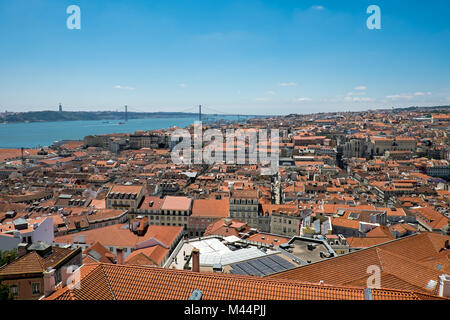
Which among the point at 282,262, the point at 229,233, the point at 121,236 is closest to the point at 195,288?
the point at 282,262

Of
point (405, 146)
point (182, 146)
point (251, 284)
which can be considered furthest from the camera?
point (182, 146)

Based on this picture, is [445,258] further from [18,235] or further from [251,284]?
[18,235]

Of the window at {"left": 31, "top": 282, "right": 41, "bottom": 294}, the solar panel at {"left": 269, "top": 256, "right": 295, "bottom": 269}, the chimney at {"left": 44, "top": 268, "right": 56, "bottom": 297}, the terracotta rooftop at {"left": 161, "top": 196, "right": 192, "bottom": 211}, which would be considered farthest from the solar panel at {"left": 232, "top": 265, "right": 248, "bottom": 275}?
the terracotta rooftop at {"left": 161, "top": 196, "right": 192, "bottom": 211}

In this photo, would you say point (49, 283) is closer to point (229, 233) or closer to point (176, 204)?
point (229, 233)

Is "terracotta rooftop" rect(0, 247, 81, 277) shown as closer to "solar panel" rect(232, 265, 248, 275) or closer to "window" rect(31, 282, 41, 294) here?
"window" rect(31, 282, 41, 294)

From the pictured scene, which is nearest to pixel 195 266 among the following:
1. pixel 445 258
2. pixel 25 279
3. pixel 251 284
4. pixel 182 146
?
pixel 251 284

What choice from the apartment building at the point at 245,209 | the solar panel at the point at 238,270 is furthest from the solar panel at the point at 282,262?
the apartment building at the point at 245,209
